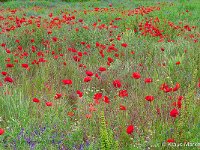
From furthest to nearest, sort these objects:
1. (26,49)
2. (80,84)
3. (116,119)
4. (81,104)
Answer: (26,49) < (80,84) < (81,104) < (116,119)

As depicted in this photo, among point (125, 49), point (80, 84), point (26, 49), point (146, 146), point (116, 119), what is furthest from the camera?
point (26, 49)

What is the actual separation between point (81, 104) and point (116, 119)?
0.39 meters

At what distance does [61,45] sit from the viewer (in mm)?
6152

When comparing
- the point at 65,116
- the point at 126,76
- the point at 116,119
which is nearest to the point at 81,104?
the point at 65,116

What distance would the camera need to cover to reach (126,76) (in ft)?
15.1

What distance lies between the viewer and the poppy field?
8.87 feet

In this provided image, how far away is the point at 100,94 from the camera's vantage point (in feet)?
9.87

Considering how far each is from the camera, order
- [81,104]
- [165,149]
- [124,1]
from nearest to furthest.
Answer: [165,149], [81,104], [124,1]

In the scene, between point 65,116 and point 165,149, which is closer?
point 165,149

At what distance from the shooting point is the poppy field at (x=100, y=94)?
270 cm

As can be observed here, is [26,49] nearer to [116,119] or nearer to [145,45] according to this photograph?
[145,45]

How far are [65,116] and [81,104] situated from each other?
0.19 metres

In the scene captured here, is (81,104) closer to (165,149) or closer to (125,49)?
(165,149)

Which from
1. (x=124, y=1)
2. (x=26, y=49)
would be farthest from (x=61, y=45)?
(x=124, y=1)
